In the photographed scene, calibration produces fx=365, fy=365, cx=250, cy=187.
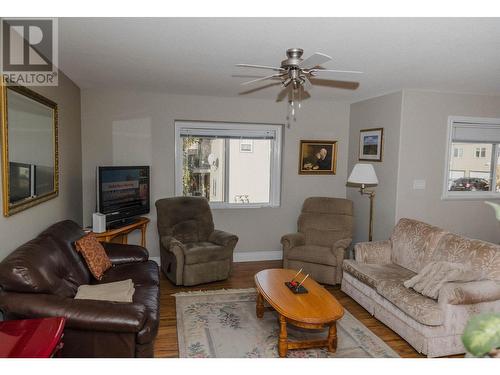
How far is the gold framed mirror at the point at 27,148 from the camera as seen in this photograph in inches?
93.5

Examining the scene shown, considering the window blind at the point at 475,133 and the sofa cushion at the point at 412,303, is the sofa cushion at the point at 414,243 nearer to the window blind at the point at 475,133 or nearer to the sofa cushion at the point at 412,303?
the sofa cushion at the point at 412,303

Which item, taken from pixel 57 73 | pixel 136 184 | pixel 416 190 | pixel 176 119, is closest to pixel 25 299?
pixel 57 73

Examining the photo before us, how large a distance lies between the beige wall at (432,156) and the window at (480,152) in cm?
44

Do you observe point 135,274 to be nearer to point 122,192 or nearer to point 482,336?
point 122,192

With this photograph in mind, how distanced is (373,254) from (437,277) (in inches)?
39.2

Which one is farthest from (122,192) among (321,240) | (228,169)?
(321,240)

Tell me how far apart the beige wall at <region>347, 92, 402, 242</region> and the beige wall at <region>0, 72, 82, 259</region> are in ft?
12.4

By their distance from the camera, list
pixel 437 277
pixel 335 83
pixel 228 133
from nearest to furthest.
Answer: pixel 437 277, pixel 335 83, pixel 228 133

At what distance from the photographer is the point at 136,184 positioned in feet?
15.3

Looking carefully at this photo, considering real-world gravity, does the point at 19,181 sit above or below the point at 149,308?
above

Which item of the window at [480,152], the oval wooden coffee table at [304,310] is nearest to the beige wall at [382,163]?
the window at [480,152]

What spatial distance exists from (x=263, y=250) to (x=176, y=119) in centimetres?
231

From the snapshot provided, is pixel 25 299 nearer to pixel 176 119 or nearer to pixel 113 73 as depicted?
pixel 113 73

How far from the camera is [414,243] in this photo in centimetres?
372
